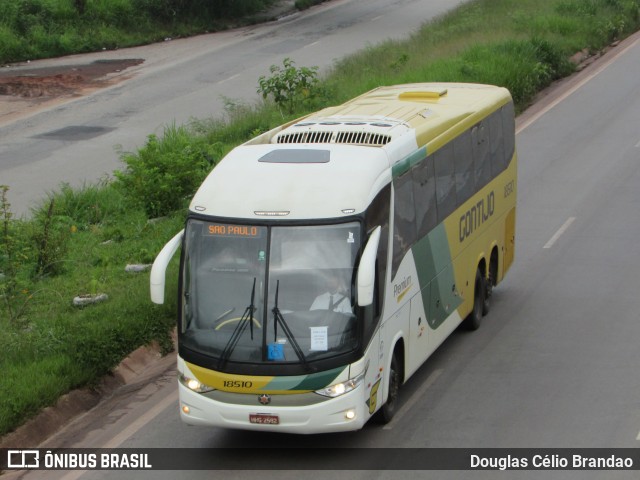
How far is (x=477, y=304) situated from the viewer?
629 inches

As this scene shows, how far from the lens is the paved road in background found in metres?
26.4

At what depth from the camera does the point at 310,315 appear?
11109 millimetres

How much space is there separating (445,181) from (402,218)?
1848 millimetres

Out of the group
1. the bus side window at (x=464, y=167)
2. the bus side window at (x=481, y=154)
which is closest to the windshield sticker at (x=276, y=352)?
the bus side window at (x=464, y=167)

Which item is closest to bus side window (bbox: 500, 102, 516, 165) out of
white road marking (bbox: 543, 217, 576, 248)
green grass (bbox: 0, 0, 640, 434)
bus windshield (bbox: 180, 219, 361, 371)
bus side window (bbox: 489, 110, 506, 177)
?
bus side window (bbox: 489, 110, 506, 177)

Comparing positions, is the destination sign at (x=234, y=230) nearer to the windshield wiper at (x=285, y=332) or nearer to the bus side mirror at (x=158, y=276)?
the bus side mirror at (x=158, y=276)

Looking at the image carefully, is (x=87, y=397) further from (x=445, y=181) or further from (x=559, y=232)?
(x=559, y=232)

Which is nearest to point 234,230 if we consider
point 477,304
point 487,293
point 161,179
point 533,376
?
point 533,376

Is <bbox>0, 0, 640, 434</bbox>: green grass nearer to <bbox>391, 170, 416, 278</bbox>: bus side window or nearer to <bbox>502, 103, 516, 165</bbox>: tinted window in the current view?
<bbox>391, 170, 416, 278</bbox>: bus side window

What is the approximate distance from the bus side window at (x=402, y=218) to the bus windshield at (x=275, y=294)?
126cm

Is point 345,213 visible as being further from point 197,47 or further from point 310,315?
point 197,47

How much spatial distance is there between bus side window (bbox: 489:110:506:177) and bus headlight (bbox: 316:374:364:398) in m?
6.14

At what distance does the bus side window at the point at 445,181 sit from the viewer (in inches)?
558

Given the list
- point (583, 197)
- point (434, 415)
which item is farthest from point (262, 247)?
point (583, 197)
